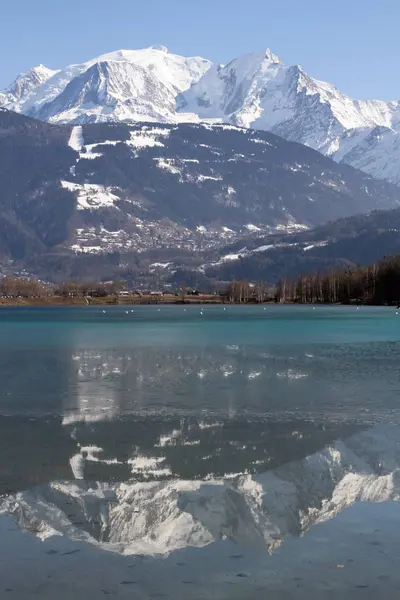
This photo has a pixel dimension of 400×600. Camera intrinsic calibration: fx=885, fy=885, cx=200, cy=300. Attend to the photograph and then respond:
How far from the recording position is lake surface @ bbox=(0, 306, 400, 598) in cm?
1864

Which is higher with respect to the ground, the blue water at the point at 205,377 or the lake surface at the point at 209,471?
the blue water at the point at 205,377

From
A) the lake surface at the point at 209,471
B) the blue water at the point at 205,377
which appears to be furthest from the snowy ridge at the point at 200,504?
the blue water at the point at 205,377

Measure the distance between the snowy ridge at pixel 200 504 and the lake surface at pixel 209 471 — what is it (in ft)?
0.17

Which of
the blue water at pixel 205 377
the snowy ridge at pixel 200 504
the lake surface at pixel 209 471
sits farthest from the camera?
the blue water at pixel 205 377

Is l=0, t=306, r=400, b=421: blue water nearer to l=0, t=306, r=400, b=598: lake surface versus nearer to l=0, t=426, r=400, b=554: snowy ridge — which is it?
l=0, t=306, r=400, b=598: lake surface

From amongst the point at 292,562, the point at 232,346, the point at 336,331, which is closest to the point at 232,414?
the point at 292,562

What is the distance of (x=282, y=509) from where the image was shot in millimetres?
22641

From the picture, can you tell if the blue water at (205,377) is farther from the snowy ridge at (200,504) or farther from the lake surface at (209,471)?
the snowy ridge at (200,504)

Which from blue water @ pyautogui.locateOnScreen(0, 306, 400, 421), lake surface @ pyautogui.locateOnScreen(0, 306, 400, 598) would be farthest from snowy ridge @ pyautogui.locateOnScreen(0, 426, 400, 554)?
blue water @ pyautogui.locateOnScreen(0, 306, 400, 421)

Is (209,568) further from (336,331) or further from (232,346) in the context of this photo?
(336,331)

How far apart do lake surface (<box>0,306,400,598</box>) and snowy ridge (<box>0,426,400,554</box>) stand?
0.17 feet

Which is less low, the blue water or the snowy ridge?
the blue water

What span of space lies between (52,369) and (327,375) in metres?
18.7

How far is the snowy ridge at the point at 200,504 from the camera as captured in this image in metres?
20.5
